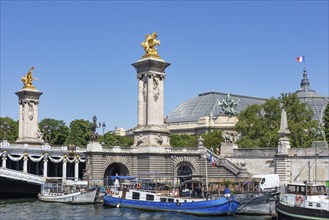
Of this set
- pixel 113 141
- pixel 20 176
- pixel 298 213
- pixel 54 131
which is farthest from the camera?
pixel 113 141

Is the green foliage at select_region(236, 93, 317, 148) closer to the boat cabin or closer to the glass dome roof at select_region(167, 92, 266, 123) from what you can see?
the boat cabin

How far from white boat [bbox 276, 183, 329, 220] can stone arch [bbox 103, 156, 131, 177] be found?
32.9 metres

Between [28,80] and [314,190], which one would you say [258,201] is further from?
[28,80]

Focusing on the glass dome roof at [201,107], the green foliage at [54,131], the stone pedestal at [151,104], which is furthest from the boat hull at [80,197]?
the glass dome roof at [201,107]

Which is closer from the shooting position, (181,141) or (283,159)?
(283,159)

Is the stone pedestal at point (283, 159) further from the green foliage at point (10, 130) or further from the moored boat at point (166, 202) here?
the green foliage at point (10, 130)

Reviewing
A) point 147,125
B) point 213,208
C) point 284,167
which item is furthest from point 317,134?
point 213,208

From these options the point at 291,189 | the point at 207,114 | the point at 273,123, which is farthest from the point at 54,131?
the point at 291,189

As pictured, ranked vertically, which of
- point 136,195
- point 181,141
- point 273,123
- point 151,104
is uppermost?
point 151,104

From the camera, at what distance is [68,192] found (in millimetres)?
72125

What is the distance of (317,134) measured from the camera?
101 metres

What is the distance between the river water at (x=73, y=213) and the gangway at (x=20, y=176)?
23.7 feet

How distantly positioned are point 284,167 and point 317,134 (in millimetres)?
27293

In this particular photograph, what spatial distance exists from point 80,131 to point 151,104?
121 ft
